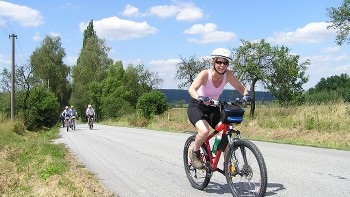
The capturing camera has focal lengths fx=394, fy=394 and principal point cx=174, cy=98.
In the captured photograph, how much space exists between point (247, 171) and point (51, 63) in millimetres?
70271

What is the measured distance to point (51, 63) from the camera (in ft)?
233

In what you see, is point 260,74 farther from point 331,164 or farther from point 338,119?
point 331,164

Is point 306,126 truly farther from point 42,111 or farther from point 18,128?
point 42,111

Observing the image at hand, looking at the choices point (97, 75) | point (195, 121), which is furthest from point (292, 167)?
point (97, 75)

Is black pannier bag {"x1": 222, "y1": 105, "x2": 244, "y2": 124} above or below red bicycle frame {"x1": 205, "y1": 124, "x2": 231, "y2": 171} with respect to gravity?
above

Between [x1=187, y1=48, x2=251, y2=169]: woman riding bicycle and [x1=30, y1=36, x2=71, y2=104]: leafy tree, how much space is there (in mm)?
68004

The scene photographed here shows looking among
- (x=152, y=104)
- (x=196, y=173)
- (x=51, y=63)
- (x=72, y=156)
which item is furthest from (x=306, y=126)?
(x=51, y=63)

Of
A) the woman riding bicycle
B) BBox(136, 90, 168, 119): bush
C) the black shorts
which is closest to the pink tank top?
the woman riding bicycle

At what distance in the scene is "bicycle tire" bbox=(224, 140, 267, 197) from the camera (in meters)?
4.86

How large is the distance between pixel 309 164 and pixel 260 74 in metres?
21.6

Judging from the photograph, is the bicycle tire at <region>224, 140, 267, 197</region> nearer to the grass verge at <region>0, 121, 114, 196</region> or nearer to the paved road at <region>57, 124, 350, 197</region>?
the paved road at <region>57, 124, 350, 197</region>

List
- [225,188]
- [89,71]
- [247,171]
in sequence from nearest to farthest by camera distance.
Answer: [247,171]
[225,188]
[89,71]

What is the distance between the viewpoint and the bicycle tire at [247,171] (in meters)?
4.86

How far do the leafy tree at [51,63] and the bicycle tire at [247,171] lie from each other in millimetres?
68674
